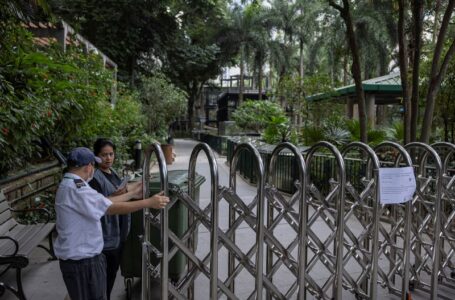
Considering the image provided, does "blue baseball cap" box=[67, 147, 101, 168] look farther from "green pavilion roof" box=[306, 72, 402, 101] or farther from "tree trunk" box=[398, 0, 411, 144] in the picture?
"green pavilion roof" box=[306, 72, 402, 101]

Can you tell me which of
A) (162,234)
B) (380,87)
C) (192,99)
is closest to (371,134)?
(380,87)

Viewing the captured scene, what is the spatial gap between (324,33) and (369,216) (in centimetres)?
3451

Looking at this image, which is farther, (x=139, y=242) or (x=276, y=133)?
(x=276, y=133)

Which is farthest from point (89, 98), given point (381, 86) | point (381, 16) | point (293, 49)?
point (293, 49)

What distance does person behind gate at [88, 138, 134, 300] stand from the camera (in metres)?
3.69

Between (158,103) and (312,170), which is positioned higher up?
(158,103)

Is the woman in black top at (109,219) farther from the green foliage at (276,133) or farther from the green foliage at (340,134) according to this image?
the green foliage at (276,133)

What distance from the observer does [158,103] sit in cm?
1948

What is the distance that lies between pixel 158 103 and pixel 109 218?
52.9ft

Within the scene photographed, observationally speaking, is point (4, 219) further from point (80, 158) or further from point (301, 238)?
point (301, 238)

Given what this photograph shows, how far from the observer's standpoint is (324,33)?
121ft

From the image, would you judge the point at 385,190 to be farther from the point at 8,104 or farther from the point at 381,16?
the point at 381,16

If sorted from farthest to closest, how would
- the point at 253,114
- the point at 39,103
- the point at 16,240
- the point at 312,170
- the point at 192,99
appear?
the point at 192,99, the point at 253,114, the point at 312,170, the point at 39,103, the point at 16,240

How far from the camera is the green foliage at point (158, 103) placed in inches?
765
